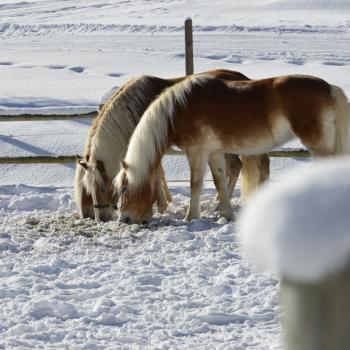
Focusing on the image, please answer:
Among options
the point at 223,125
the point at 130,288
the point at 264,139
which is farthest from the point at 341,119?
the point at 130,288

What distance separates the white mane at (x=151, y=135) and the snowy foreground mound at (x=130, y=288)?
44 cm

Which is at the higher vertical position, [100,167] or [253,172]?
[100,167]

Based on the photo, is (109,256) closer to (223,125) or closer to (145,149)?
(145,149)

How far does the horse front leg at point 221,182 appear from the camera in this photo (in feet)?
22.7

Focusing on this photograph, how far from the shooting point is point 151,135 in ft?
21.4

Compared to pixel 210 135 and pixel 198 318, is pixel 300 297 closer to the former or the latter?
pixel 198 318

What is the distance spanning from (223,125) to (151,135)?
1.98 feet

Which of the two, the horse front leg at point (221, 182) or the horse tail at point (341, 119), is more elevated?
the horse tail at point (341, 119)

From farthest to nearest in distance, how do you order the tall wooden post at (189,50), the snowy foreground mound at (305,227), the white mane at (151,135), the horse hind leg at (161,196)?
the tall wooden post at (189,50) → the horse hind leg at (161,196) → the white mane at (151,135) → the snowy foreground mound at (305,227)

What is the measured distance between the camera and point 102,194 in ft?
22.7

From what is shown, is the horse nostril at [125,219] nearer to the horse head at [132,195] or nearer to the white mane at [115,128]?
the horse head at [132,195]

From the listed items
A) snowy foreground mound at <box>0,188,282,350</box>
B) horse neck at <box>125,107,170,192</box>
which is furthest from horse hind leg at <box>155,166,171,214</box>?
horse neck at <box>125,107,170,192</box>

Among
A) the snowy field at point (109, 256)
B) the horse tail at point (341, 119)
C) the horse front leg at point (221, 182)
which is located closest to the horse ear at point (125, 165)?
the snowy field at point (109, 256)

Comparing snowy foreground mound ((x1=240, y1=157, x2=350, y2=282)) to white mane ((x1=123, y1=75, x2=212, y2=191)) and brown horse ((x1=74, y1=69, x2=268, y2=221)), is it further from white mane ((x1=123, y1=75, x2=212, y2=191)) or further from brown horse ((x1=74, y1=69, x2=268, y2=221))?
brown horse ((x1=74, y1=69, x2=268, y2=221))
